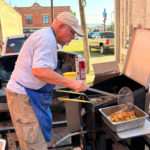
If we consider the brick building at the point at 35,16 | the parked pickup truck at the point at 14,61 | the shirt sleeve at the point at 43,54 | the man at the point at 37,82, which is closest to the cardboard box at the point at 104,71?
the parked pickup truck at the point at 14,61

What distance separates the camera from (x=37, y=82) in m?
1.76

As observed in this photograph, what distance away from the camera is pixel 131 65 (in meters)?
2.83

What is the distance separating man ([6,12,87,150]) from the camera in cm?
158

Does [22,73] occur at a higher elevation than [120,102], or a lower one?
higher

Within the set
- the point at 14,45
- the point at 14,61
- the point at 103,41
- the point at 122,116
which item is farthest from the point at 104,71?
the point at 103,41

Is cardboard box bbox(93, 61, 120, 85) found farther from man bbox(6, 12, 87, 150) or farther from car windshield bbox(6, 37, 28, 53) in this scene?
car windshield bbox(6, 37, 28, 53)

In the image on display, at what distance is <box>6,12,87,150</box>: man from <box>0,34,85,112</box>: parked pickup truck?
5.44 ft

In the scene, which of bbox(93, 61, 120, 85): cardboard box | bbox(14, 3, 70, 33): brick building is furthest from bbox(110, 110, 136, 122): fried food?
bbox(14, 3, 70, 33): brick building

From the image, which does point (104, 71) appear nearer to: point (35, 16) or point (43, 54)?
point (43, 54)

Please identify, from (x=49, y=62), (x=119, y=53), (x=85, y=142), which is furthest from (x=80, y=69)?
(x=119, y=53)

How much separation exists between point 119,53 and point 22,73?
7650 millimetres

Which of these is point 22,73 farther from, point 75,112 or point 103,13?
point 103,13

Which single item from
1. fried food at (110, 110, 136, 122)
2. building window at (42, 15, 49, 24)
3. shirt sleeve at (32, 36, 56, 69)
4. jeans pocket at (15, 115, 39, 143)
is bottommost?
jeans pocket at (15, 115, 39, 143)

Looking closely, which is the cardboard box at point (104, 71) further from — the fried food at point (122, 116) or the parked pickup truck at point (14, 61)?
the fried food at point (122, 116)
